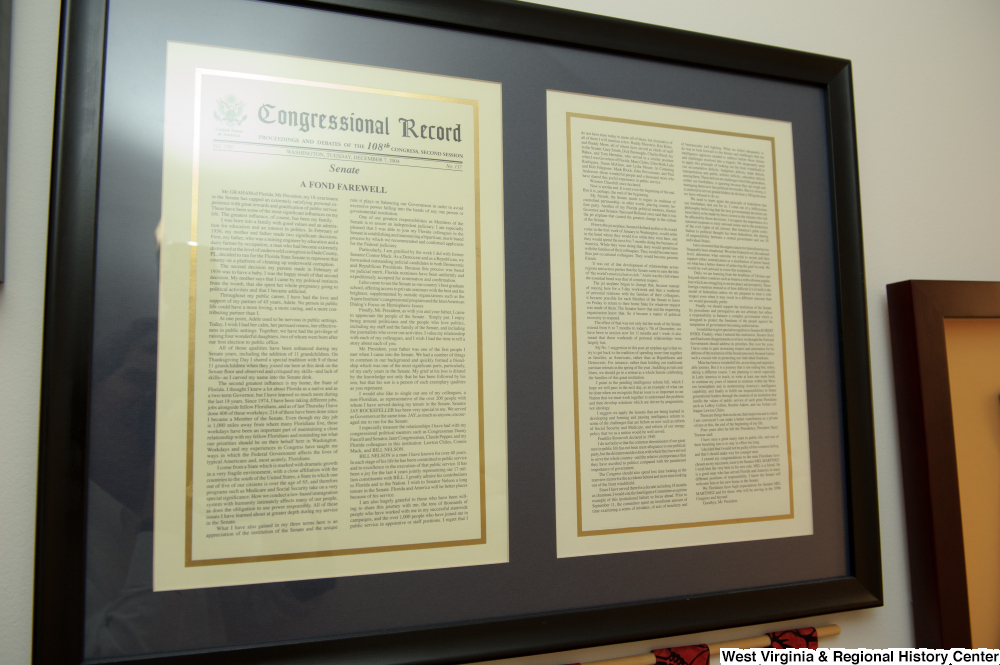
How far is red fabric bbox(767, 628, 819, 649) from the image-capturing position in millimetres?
748

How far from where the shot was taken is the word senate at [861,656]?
73 centimetres

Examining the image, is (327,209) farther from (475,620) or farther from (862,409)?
(862,409)

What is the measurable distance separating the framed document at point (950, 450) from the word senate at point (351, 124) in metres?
0.79

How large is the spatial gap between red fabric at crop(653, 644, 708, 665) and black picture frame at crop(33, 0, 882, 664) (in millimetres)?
57

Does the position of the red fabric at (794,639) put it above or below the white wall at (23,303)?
below

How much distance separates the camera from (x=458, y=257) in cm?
66

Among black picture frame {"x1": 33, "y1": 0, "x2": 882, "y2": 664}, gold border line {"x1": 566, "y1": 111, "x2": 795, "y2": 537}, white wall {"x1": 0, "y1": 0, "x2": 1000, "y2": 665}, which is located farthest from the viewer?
white wall {"x1": 0, "y1": 0, "x2": 1000, "y2": 665}

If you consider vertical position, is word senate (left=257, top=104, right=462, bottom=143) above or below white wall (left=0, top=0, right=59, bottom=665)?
above

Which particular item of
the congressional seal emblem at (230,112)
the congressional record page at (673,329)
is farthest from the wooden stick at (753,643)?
the congressional seal emblem at (230,112)

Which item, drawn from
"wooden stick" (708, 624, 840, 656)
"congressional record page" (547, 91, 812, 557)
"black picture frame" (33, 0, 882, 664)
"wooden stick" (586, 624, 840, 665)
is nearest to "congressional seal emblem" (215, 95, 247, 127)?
"black picture frame" (33, 0, 882, 664)

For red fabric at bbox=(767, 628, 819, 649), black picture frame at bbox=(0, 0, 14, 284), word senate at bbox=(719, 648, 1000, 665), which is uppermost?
black picture frame at bbox=(0, 0, 14, 284)

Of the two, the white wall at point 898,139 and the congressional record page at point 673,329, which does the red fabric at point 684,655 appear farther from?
the congressional record page at point 673,329

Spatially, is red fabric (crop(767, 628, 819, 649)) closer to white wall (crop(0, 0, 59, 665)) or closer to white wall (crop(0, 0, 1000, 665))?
white wall (crop(0, 0, 1000, 665))

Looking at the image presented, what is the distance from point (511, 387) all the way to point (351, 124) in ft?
1.32
